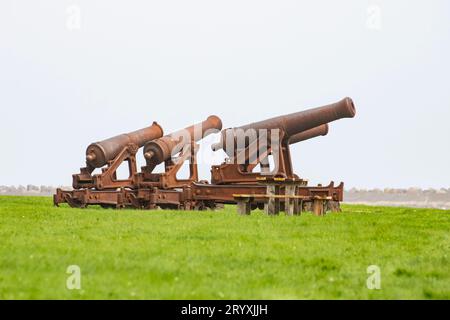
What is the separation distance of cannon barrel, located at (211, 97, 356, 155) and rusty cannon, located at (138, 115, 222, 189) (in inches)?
89.3

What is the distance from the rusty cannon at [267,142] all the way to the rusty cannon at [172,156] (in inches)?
80.8

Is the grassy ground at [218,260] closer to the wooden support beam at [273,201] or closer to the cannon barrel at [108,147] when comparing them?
the wooden support beam at [273,201]

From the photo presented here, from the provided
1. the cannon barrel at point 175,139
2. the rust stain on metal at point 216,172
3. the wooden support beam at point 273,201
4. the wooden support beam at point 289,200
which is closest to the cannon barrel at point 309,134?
the rust stain on metal at point 216,172

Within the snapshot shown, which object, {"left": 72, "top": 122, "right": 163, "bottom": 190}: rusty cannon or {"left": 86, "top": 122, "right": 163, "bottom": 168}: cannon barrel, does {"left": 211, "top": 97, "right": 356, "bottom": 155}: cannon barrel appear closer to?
{"left": 72, "top": 122, "right": 163, "bottom": 190}: rusty cannon

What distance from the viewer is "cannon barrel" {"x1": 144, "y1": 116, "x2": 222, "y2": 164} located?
78.3ft

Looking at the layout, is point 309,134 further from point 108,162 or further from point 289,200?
point 108,162

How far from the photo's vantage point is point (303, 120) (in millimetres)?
21297

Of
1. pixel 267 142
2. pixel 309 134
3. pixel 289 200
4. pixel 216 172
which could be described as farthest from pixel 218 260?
pixel 309 134

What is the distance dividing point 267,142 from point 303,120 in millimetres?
1281
